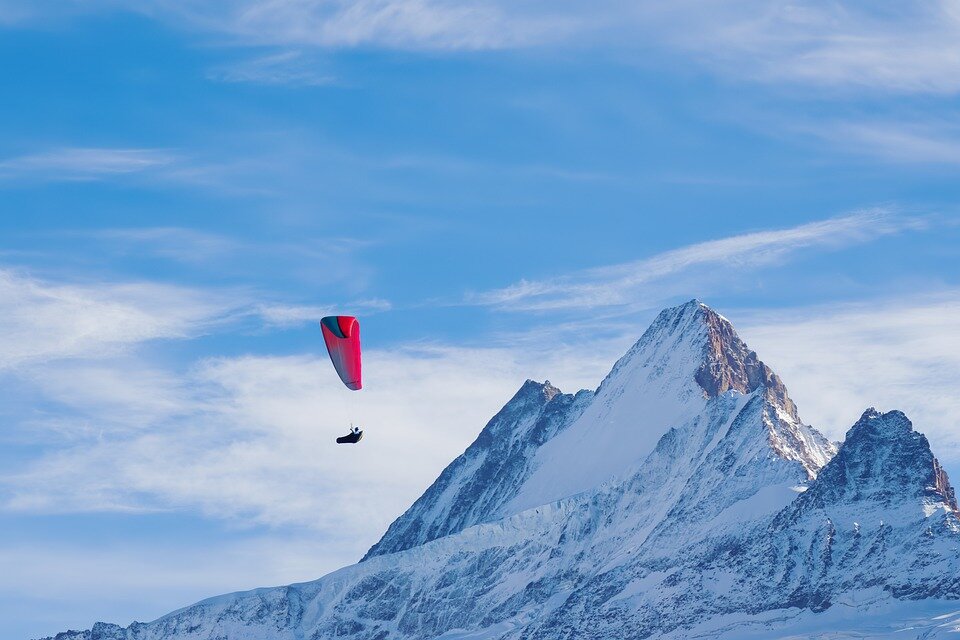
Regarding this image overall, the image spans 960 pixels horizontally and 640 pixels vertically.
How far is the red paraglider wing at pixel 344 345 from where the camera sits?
557ft

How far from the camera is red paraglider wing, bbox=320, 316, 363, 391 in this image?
169625 millimetres

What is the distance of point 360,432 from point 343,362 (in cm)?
1113

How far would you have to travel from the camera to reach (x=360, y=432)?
6299 inches

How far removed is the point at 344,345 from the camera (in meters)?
171

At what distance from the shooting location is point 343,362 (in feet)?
558
